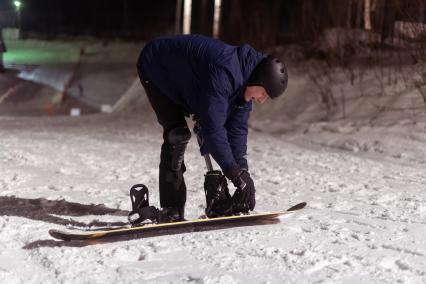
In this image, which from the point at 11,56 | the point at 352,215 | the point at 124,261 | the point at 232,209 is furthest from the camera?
the point at 11,56

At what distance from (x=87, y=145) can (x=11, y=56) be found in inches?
748

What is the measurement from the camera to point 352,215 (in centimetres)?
453

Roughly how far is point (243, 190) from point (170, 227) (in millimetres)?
513

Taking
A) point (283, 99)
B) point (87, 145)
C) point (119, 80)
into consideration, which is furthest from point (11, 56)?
point (87, 145)

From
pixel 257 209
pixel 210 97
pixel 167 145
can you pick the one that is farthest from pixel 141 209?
pixel 257 209

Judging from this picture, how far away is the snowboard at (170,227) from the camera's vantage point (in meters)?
3.57

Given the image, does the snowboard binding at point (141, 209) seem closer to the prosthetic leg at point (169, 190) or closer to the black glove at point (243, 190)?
the prosthetic leg at point (169, 190)

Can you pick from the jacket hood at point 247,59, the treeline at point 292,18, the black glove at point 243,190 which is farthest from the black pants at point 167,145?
the treeline at point 292,18

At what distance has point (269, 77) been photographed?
3.55m

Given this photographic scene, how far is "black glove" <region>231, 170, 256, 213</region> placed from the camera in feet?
12.2

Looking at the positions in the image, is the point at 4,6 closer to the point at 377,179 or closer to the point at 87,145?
the point at 87,145

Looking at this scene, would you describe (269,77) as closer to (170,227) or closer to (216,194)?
(216,194)

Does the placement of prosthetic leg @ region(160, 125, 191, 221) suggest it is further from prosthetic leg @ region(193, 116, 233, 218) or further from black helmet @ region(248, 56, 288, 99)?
black helmet @ region(248, 56, 288, 99)

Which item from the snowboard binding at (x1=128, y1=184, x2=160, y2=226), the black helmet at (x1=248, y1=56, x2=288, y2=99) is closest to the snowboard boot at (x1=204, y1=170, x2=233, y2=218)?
the snowboard binding at (x1=128, y1=184, x2=160, y2=226)
